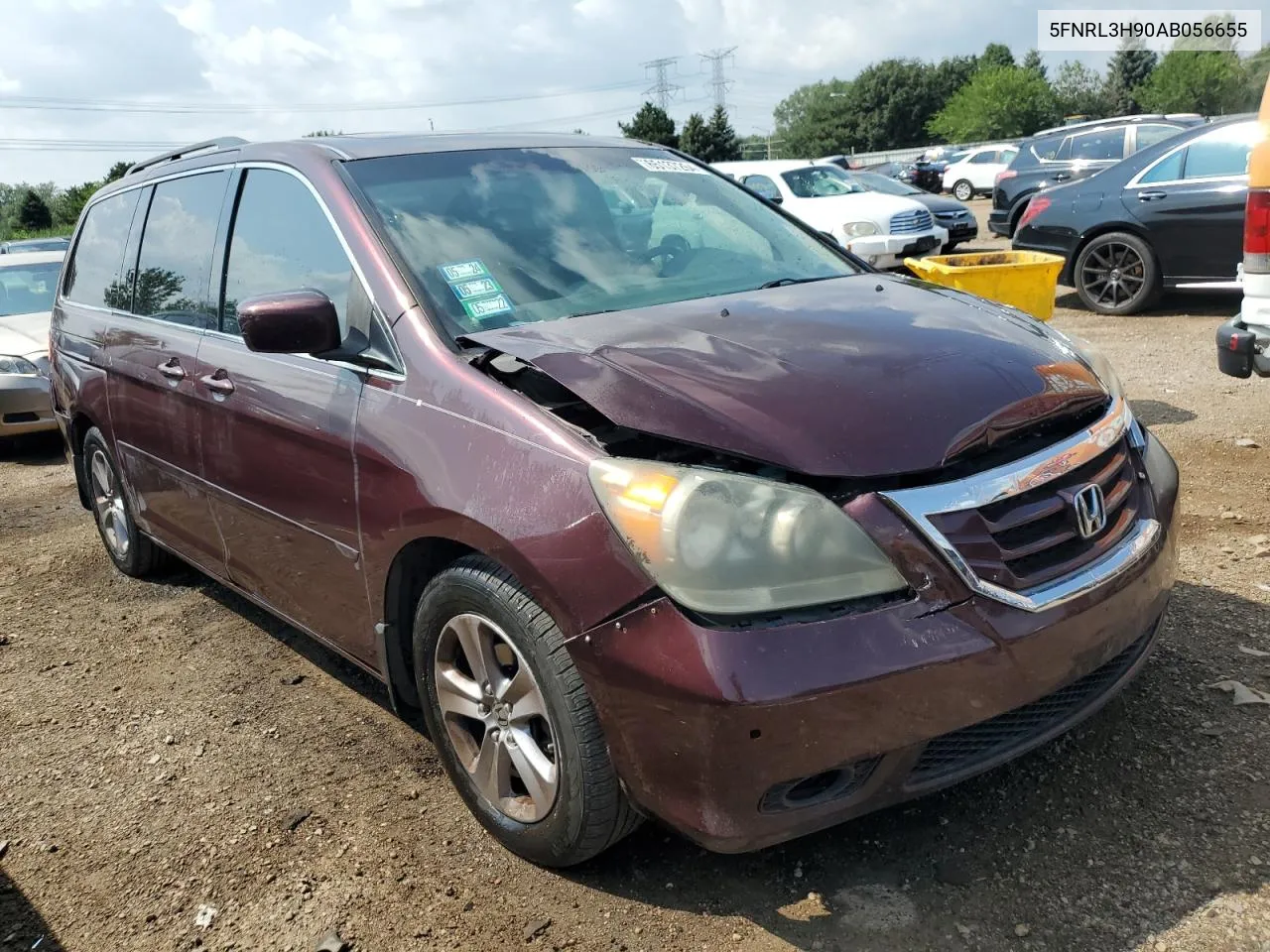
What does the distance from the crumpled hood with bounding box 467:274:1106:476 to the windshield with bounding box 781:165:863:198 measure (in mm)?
12331

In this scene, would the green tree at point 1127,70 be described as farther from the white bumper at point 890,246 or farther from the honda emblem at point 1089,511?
the honda emblem at point 1089,511

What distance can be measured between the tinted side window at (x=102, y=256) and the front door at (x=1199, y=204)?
8.15 m

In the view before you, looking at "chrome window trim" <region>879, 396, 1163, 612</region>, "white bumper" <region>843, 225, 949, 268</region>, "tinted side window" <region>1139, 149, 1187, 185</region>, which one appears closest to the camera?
"chrome window trim" <region>879, 396, 1163, 612</region>

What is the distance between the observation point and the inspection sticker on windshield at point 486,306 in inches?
107

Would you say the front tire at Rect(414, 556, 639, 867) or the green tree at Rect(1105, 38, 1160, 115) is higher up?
the green tree at Rect(1105, 38, 1160, 115)

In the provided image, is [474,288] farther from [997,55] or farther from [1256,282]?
[997,55]

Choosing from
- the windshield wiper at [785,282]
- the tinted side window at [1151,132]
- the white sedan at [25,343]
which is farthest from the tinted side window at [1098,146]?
the windshield wiper at [785,282]

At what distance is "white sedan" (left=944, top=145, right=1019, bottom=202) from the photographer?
108 feet

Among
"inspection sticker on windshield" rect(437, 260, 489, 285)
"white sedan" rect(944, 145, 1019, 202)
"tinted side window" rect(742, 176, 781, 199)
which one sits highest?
"inspection sticker on windshield" rect(437, 260, 489, 285)

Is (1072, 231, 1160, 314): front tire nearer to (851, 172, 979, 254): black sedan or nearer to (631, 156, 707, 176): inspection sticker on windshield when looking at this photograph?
(851, 172, 979, 254): black sedan

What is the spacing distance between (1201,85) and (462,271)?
3687 inches

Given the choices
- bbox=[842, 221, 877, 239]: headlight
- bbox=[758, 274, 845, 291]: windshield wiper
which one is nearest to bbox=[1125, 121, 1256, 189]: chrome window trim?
bbox=[842, 221, 877, 239]: headlight

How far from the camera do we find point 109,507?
4.99 metres


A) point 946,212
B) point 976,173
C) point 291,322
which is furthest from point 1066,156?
point 976,173
